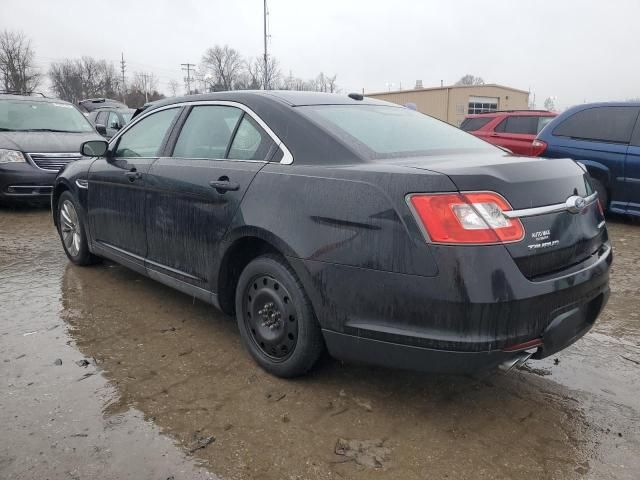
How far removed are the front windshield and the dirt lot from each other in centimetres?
578

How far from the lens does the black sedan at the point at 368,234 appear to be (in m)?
2.23

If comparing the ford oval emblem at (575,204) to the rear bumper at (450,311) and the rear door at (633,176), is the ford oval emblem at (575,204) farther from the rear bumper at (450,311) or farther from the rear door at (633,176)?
the rear door at (633,176)

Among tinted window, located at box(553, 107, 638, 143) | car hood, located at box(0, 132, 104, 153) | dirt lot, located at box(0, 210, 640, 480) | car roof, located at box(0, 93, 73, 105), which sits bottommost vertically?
dirt lot, located at box(0, 210, 640, 480)

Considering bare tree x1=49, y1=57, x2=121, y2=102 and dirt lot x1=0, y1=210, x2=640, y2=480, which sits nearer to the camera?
dirt lot x1=0, y1=210, x2=640, y2=480

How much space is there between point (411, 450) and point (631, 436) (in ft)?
3.40

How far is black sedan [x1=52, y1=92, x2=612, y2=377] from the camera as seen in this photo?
223 centimetres

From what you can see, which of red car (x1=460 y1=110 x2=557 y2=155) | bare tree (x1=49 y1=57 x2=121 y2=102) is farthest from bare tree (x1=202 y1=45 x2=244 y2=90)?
red car (x1=460 y1=110 x2=557 y2=155)

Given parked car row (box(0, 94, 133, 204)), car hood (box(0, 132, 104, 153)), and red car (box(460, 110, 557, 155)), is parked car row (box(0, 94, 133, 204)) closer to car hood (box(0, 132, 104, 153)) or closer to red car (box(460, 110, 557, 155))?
car hood (box(0, 132, 104, 153))

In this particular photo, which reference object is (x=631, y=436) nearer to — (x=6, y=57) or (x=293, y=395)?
(x=293, y=395)

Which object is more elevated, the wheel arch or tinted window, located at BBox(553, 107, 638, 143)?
tinted window, located at BBox(553, 107, 638, 143)

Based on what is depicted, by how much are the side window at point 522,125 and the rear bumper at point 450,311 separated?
8.74 m

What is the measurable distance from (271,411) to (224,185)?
128 centimetres

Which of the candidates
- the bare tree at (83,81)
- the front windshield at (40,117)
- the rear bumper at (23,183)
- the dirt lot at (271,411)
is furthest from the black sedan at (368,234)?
the bare tree at (83,81)

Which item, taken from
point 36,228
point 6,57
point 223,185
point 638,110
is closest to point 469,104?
point 638,110
